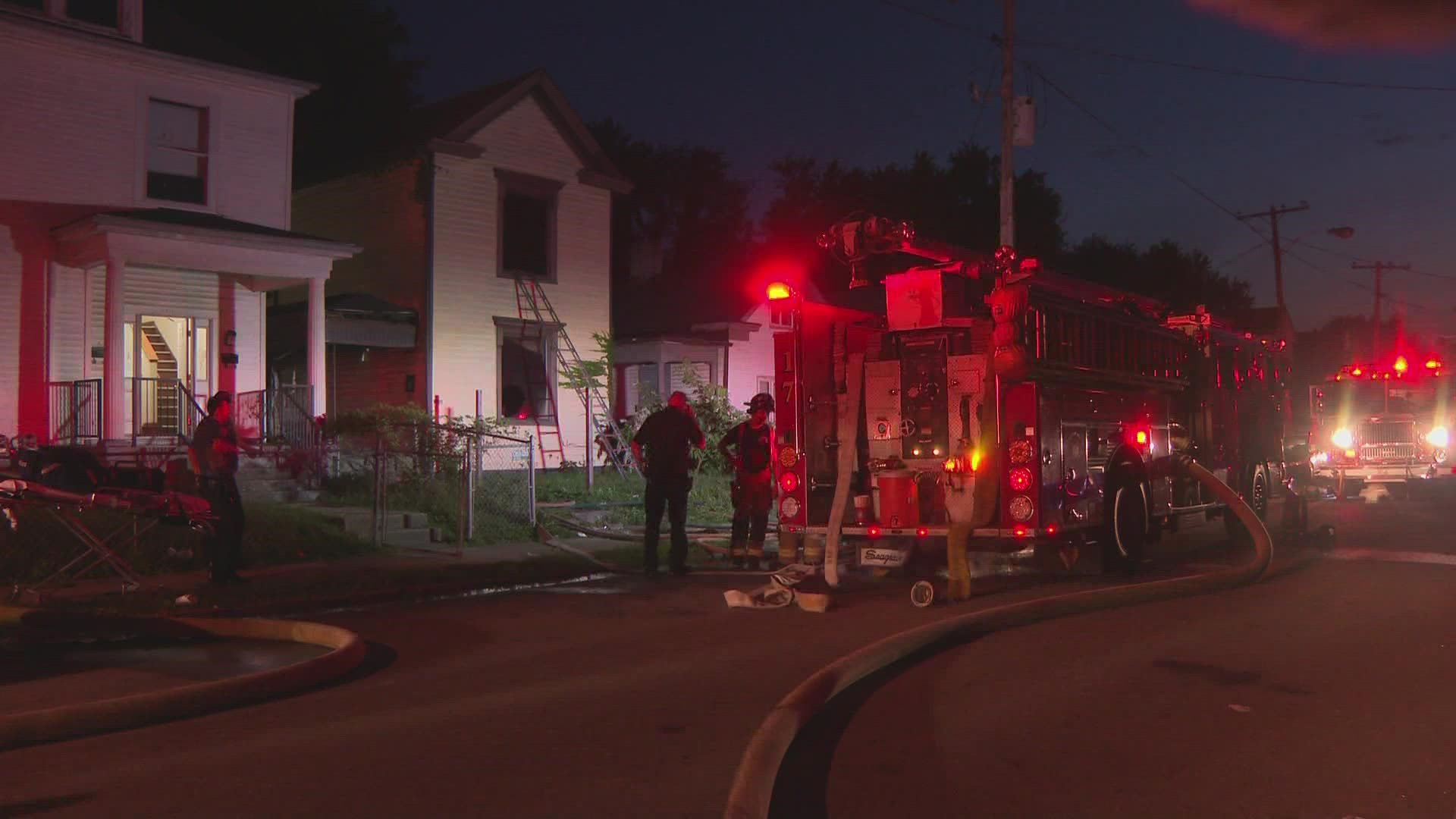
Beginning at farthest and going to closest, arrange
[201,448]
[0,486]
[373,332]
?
[373,332] < [201,448] < [0,486]

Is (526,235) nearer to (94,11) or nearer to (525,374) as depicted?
(525,374)

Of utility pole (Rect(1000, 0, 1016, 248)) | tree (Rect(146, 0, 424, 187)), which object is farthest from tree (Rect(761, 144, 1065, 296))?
utility pole (Rect(1000, 0, 1016, 248))

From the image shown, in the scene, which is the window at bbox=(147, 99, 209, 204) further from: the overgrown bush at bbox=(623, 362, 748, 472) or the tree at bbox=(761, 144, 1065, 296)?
the tree at bbox=(761, 144, 1065, 296)

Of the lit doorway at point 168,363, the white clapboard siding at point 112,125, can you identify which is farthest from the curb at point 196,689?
the white clapboard siding at point 112,125

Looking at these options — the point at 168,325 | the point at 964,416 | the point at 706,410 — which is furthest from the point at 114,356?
the point at 964,416

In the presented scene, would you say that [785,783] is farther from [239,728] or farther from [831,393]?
[831,393]

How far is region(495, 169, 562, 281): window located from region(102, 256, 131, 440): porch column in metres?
7.53

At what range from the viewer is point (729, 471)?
23.2m

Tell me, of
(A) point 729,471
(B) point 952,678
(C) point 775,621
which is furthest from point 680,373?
(B) point 952,678

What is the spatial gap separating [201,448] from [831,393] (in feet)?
17.9

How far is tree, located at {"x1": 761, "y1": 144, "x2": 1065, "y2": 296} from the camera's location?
56156 millimetres

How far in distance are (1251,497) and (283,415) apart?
544 inches

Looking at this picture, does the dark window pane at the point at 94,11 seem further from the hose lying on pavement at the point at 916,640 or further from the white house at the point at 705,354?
the hose lying on pavement at the point at 916,640

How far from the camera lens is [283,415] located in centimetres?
1897
